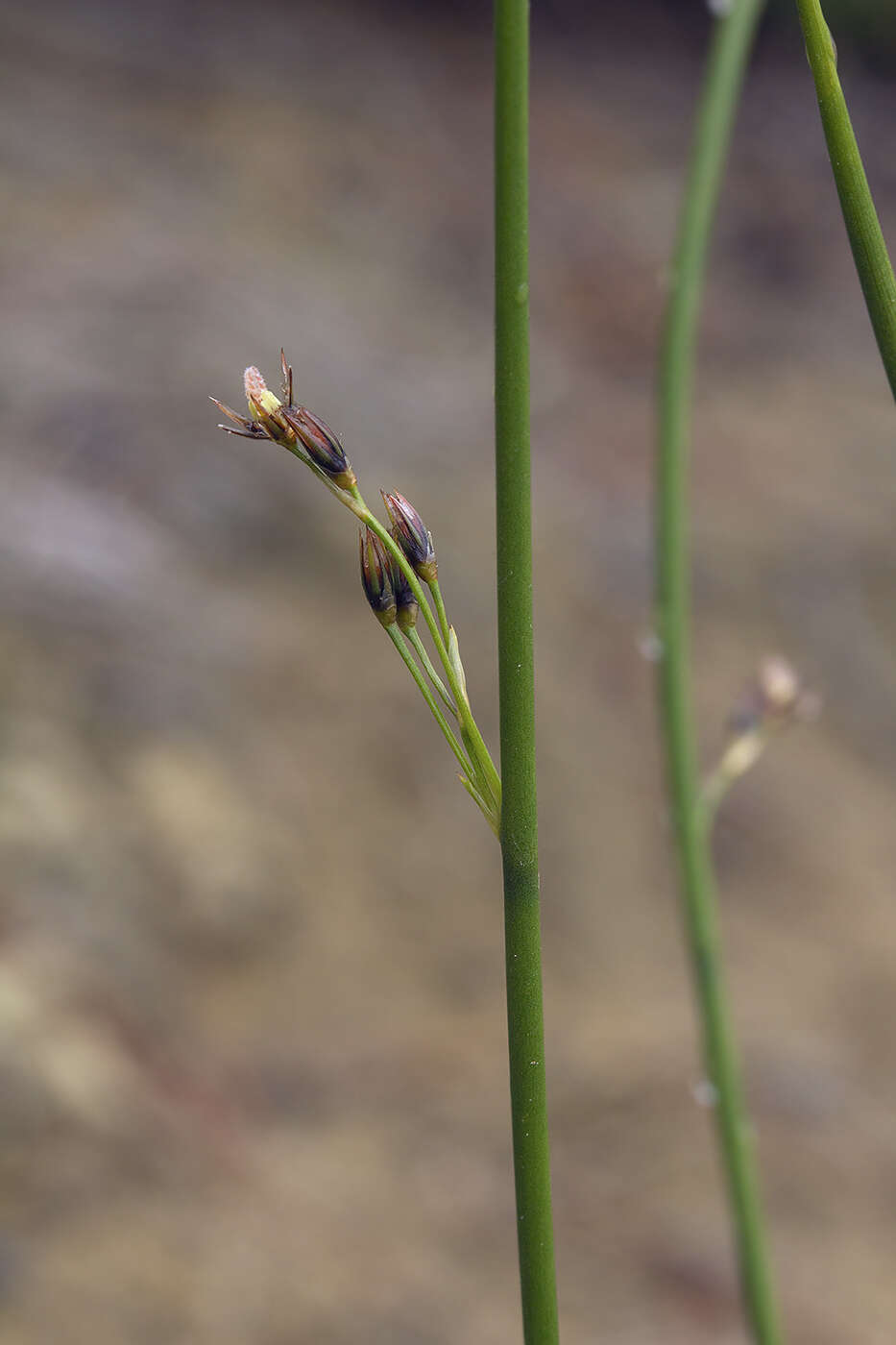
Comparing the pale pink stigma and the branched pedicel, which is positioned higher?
the pale pink stigma

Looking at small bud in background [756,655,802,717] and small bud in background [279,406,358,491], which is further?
small bud in background [756,655,802,717]

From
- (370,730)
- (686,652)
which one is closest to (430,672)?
(686,652)

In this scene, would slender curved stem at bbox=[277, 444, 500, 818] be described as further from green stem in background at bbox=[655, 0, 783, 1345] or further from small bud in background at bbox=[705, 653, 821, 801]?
small bud in background at bbox=[705, 653, 821, 801]

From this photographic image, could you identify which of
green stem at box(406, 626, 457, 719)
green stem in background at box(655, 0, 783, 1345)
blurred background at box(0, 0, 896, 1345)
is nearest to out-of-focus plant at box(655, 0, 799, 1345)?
green stem in background at box(655, 0, 783, 1345)

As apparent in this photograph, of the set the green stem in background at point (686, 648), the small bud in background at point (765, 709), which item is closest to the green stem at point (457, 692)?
the green stem in background at point (686, 648)

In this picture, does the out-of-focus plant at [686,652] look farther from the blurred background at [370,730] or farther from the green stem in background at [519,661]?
the blurred background at [370,730]

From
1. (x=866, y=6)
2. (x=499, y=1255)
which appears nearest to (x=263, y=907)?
(x=499, y=1255)
